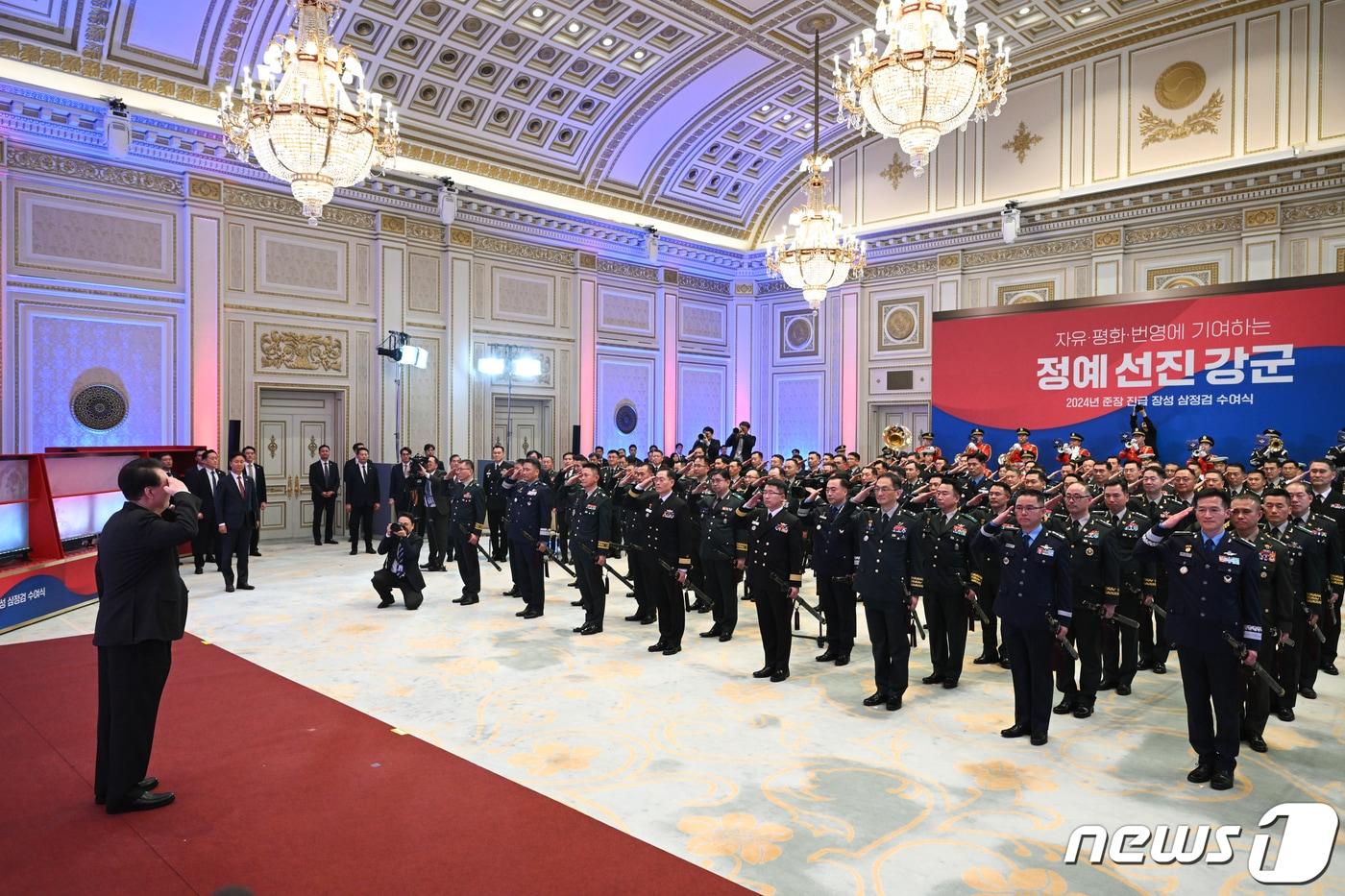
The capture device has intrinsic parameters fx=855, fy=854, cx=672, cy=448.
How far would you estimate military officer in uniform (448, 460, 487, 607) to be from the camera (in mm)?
9344

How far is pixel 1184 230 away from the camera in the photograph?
14781 mm

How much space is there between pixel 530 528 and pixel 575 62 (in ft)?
33.0

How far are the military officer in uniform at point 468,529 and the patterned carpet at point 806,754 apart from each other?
132cm

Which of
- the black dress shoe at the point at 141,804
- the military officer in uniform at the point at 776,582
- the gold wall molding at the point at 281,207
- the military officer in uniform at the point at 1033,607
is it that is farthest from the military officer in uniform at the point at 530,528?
the gold wall molding at the point at 281,207

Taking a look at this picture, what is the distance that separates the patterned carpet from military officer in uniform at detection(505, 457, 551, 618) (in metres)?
0.66

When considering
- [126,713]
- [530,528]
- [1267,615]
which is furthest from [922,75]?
[126,713]

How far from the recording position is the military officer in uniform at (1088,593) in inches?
221

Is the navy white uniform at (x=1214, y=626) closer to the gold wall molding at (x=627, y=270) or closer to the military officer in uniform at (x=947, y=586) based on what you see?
the military officer in uniform at (x=947, y=586)

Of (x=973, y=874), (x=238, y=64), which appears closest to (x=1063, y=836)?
(x=973, y=874)

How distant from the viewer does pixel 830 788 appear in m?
4.50

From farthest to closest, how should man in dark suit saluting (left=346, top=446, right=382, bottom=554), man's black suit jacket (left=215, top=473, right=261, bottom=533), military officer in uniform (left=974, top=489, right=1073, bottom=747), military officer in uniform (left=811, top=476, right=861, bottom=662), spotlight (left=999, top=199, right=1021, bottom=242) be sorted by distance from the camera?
1. spotlight (left=999, top=199, right=1021, bottom=242)
2. man in dark suit saluting (left=346, top=446, right=382, bottom=554)
3. man's black suit jacket (left=215, top=473, right=261, bottom=533)
4. military officer in uniform (left=811, top=476, right=861, bottom=662)
5. military officer in uniform (left=974, top=489, right=1073, bottom=747)

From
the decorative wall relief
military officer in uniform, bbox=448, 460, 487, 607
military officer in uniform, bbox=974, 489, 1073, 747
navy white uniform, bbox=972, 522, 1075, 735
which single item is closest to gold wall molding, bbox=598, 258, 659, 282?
the decorative wall relief

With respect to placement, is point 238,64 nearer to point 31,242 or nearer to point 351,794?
point 31,242

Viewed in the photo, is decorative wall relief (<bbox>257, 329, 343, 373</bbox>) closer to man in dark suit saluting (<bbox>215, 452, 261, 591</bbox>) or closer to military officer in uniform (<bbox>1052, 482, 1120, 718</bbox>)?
man in dark suit saluting (<bbox>215, 452, 261, 591</bbox>)
